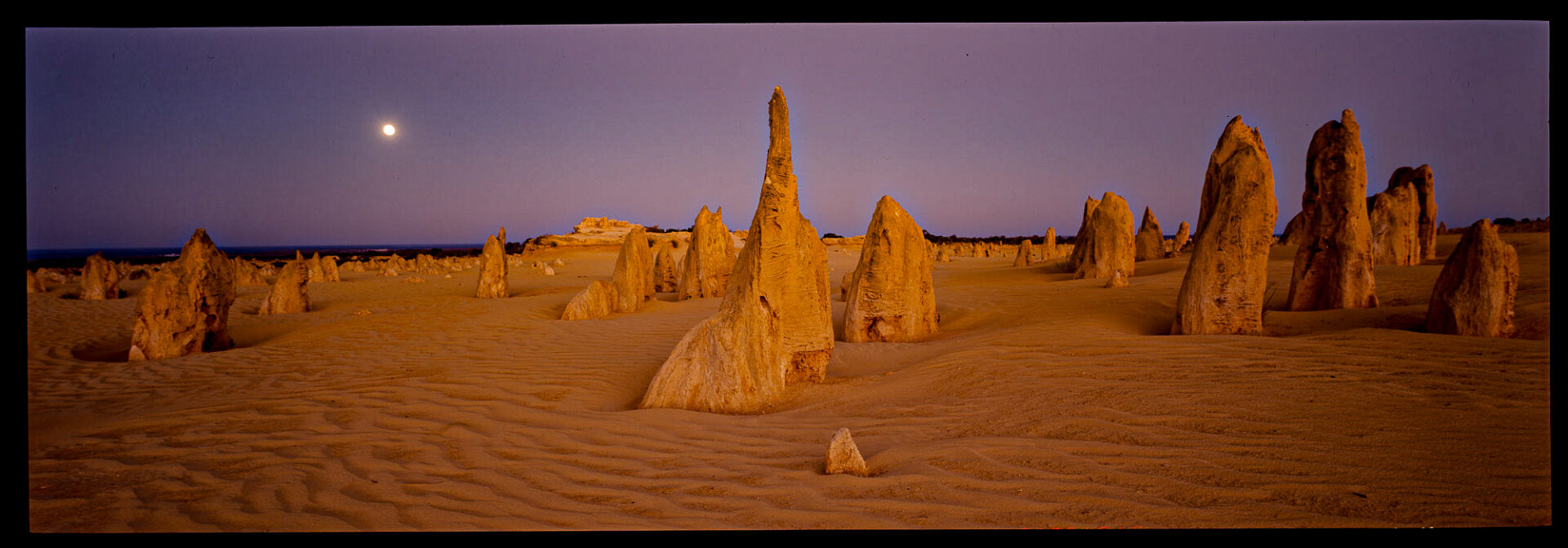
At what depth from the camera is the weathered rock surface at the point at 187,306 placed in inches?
283

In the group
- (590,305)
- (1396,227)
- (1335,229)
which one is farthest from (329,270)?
(1396,227)

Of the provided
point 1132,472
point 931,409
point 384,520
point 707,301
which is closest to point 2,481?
point 384,520

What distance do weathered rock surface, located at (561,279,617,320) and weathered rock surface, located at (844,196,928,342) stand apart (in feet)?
15.8

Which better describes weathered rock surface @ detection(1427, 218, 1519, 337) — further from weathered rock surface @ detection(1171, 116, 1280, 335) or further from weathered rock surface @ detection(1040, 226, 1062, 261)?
weathered rock surface @ detection(1040, 226, 1062, 261)

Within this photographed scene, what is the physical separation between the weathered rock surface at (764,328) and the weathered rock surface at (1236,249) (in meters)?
3.92

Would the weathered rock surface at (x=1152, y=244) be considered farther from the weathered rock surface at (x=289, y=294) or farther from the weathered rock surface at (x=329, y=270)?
the weathered rock surface at (x=329, y=270)

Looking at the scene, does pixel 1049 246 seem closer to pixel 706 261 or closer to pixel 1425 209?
pixel 1425 209

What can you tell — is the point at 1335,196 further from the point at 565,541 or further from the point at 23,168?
the point at 23,168

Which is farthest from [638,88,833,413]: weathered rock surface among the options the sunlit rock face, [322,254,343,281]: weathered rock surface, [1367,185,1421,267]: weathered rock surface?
[322,254,343,281]: weathered rock surface

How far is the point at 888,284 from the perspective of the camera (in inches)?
302

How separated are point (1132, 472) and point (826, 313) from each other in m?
3.46

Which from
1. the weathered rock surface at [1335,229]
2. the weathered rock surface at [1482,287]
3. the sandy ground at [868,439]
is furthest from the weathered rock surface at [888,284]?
the weathered rock surface at [1482,287]

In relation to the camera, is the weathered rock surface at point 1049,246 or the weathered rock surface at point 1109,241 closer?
the weathered rock surface at point 1109,241

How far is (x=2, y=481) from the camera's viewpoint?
320 cm
